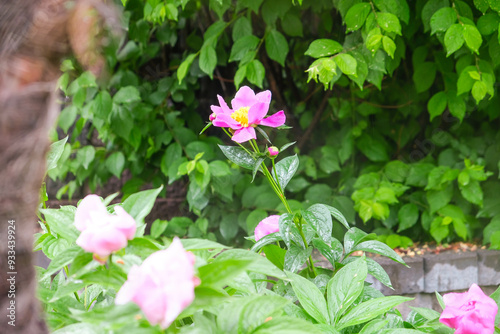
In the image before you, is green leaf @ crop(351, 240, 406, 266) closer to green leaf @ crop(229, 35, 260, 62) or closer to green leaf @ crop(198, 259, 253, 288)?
green leaf @ crop(198, 259, 253, 288)

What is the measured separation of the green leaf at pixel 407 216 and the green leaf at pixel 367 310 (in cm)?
147

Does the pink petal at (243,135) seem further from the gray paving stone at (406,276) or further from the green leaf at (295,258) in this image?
the gray paving stone at (406,276)

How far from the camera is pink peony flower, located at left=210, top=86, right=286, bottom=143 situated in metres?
0.88

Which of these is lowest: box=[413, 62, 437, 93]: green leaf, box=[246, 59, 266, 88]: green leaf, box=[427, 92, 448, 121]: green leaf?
box=[427, 92, 448, 121]: green leaf

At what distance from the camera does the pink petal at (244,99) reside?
925mm

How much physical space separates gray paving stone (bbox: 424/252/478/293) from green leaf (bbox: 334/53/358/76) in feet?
2.61

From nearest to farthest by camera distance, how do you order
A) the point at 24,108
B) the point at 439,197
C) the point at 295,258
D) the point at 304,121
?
the point at 24,108 < the point at 295,258 < the point at 439,197 < the point at 304,121

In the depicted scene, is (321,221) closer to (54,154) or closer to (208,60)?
(54,154)

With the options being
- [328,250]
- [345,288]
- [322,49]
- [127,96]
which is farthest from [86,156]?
[345,288]

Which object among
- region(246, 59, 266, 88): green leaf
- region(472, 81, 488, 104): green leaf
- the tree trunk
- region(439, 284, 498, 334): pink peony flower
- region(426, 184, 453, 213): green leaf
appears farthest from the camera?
region(426, 184, 453, 213): green leaf

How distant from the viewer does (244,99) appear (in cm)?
93

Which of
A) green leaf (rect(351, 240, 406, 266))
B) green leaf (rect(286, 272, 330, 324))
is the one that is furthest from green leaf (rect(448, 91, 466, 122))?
green leaf (rect(286, 272, 330, 324))

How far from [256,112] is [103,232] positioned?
1.47ft

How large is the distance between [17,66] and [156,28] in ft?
6.87
